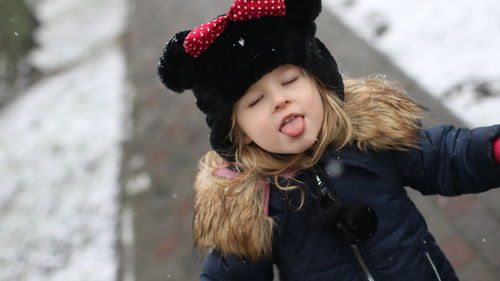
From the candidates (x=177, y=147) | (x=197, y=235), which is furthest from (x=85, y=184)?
(x=197, y=235)

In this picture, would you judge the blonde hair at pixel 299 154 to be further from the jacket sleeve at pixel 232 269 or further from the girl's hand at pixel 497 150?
the girl's hand at pixel 497 150

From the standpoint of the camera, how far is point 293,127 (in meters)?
1.70

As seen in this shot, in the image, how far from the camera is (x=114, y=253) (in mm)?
3992

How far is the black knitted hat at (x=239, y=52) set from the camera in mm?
1671

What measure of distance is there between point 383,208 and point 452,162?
277 millimetres

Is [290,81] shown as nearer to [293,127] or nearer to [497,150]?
[293,127]

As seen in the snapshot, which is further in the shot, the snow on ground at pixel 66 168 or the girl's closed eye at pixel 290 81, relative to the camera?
the snow on ground at pixel 66 168

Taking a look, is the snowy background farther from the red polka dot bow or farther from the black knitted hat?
the red polka dot bow

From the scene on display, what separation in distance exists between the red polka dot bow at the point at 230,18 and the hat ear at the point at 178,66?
5 cm

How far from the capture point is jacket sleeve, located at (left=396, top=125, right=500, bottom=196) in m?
1.74

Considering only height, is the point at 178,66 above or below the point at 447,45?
above

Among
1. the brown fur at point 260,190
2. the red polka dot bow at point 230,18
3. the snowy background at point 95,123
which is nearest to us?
the red polka dot bow at point 230,18

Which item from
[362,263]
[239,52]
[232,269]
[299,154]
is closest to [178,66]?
[239,52]

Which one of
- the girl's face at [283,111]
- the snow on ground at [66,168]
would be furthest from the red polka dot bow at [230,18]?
the snow on ground at [66,168]
